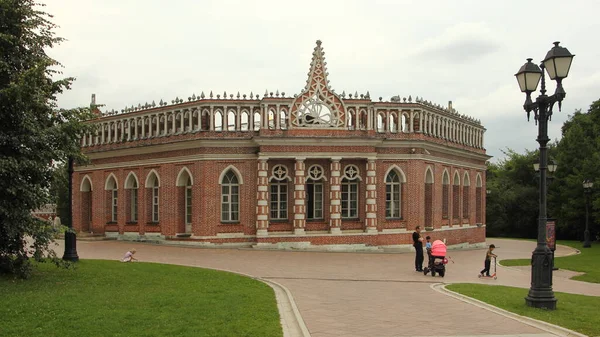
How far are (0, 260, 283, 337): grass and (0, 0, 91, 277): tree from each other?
128cm

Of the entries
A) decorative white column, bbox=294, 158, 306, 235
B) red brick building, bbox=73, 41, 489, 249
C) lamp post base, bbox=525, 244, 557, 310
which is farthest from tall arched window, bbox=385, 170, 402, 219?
lamp post base, bbox=525, 244, 557, 310

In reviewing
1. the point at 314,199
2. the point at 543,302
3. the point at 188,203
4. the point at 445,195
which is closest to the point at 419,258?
the point at 543,302

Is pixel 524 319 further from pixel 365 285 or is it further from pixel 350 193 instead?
pixel 350 193

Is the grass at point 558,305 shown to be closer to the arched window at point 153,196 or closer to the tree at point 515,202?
the arched window at point 153,196

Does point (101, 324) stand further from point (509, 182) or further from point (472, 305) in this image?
point (509, 182)

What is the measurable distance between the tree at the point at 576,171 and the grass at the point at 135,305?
36.1 m

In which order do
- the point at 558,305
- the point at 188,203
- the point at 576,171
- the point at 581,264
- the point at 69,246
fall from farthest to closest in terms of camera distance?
the point at 576,171
the point at 188,203
the point at 581,264
the point at 69,246
the point at 558,305

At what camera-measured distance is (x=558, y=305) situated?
48.7 feet

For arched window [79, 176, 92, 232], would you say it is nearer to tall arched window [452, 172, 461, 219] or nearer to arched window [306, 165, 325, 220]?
arched window [306, 165, 325, 220]

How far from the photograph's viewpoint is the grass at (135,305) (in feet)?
35.4

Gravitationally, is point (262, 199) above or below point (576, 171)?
below

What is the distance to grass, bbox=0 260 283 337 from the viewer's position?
10.8 m

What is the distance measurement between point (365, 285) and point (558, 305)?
532 centimetres

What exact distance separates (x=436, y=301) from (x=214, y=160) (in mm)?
18683
